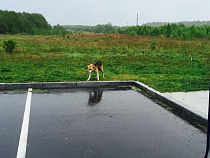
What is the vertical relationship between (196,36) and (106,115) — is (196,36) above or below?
above

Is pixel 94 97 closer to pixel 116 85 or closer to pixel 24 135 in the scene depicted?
pixel 116 85

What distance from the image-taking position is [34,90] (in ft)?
28.0

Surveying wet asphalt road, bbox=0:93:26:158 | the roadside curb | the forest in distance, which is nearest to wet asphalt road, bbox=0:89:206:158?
wet asphalt road, bbox=0:93:26:158

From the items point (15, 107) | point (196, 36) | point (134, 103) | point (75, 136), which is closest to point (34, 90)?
point (15, 107)

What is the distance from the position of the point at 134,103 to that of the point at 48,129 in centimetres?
275

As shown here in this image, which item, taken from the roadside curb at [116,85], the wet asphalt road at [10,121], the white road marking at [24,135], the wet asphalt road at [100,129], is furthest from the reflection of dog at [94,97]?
the wet asphalt road at [10,121]

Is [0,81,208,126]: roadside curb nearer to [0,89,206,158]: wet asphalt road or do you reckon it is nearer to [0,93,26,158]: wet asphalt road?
[0,89,206,158]: wet asphalt road

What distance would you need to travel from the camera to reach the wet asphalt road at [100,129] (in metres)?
4.21

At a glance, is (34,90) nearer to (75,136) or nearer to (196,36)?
(75,136)

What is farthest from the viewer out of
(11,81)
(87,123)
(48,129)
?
(11,81)

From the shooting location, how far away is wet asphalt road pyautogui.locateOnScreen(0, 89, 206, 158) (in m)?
4.21

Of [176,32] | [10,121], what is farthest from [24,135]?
[176,32]

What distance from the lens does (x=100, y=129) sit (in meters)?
5.18

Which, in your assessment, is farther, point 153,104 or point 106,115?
point 153,104
